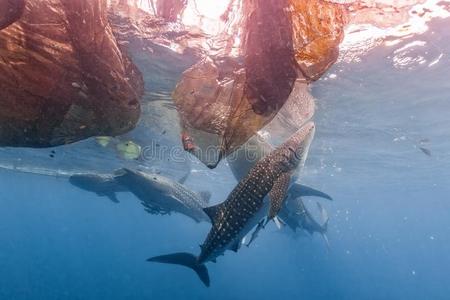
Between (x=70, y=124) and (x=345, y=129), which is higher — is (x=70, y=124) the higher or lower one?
the higher one

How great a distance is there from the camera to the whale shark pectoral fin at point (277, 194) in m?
5.52

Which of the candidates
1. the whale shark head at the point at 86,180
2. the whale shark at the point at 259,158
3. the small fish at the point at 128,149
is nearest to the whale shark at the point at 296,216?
the whale shark at the point at 259,158

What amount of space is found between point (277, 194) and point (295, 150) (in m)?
1.06

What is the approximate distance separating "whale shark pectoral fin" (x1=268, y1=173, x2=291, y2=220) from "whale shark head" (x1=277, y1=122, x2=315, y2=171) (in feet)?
1.09

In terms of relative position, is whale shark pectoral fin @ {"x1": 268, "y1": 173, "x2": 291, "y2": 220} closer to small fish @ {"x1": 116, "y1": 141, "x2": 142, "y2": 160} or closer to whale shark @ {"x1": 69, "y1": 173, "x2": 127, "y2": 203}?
whale shark @ {"x1": 69, "y1": 173, "x2": 127, "y2": 203}

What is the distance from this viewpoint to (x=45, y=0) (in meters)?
4.88

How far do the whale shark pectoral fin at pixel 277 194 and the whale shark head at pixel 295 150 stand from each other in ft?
1.09

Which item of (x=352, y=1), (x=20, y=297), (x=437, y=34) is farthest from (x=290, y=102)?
(x=20, y=297)

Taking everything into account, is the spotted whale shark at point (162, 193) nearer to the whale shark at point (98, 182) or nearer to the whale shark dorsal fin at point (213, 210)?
the whale shark at point (98, 182)

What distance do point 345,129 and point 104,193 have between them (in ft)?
46.5

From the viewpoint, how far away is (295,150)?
6.30 metres

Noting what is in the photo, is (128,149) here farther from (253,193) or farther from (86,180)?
(253,193)

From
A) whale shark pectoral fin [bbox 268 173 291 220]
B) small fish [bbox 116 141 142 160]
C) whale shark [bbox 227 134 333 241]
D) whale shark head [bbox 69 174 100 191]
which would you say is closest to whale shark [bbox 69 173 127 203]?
whale shark head [bbox 69 174 100 191]

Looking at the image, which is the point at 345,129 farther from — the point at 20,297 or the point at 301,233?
the point at 20,297
